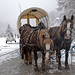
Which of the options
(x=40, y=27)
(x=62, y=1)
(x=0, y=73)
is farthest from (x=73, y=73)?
(x=62, y=1)

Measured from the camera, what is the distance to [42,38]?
3.21 m

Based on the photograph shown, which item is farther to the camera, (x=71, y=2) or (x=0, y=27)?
(x=0, y=27)

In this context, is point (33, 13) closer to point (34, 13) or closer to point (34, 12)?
point (34, 13)

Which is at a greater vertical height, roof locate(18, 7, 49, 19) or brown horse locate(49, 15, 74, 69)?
roof locate(18, 7, 49, 19)

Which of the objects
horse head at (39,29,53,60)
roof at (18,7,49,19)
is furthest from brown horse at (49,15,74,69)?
roof at (18,7,49,19)

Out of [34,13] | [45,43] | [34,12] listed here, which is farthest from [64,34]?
[34,13]

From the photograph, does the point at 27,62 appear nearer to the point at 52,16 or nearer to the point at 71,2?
the point at 71,2

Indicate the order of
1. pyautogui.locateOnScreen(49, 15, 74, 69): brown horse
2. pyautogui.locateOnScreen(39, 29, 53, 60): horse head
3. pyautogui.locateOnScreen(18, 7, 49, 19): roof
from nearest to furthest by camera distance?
1. pyautogui.locateOnScreen(39, 29, 53, 60): horse head
2. pyautogui.locateOnScreen(49, 15, 74, 69): brown horse
3. pyautogui.locateOnScreen(18, 7, 49, 19): roof

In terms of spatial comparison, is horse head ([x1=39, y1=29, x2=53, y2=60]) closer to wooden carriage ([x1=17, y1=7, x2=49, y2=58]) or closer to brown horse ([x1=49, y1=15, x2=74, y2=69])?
brown horse ([x1=49, y1=15, x2=74, y2=69])

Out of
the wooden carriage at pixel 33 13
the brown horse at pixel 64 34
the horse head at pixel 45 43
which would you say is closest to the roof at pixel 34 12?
the wooden carriage at pixel 33 13

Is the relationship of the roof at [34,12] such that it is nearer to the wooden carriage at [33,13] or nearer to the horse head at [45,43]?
the wooden carriage at [33,13]

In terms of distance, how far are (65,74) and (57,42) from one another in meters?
1.45

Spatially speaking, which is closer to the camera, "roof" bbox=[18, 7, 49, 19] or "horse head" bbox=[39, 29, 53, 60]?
"horse head" bbox=[39, 29, 53, 60]

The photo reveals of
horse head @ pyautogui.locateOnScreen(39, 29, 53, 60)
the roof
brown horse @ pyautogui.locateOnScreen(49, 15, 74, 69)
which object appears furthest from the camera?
the roof
